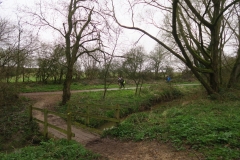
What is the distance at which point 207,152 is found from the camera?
13.9 feet

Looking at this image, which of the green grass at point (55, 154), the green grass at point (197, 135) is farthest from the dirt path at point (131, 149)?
the green grass at point (55, 154)

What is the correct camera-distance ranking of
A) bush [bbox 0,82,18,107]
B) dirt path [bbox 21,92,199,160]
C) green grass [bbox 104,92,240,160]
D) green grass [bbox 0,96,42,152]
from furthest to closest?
bush [bbox 0,82,18,107], green grass [bbox 0,96,42,152], dirt path [bbox 21,92,199,160], green grass [bbox 104,92,240,160]

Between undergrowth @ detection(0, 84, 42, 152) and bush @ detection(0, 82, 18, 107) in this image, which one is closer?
undergrowth @ detection(0, 84, 42, 152)

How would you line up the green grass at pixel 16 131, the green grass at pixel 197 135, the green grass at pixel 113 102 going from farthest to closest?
the green grass at pixel 113 102 → the green grass at pixel 16 131 → the green grass at pixel 197 135

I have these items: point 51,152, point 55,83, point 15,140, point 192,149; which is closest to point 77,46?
point 15,140

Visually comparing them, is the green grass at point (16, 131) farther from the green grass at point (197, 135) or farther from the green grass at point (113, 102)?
the green grass at point (197, 135)

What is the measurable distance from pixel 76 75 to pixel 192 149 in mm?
28742

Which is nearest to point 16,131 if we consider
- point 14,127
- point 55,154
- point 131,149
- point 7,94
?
point 14,127

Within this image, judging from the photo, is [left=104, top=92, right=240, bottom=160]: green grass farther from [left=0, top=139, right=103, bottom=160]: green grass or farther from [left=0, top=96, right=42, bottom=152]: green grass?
[left=0, top=96, right=42, bottom=152]: green grass

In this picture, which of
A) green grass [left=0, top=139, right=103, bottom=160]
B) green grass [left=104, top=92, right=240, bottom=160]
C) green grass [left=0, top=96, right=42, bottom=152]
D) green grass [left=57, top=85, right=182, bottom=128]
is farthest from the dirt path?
green grass [left=0, top=96, right=42, bottom=152]

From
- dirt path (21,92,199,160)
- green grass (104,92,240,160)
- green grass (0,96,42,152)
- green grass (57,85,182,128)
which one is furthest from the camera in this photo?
green grass (57,85,182,128)

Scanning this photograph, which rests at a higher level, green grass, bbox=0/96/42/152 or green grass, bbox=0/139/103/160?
green grass, bbox=0/139/103/160

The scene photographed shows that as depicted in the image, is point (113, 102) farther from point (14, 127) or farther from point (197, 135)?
point (197, 135)

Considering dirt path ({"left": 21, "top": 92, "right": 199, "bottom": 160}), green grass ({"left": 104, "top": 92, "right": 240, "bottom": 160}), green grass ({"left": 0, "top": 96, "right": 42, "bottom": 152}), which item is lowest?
green grass ({"left": 0, "top": 96, "right": 42, "bottom": 152})
